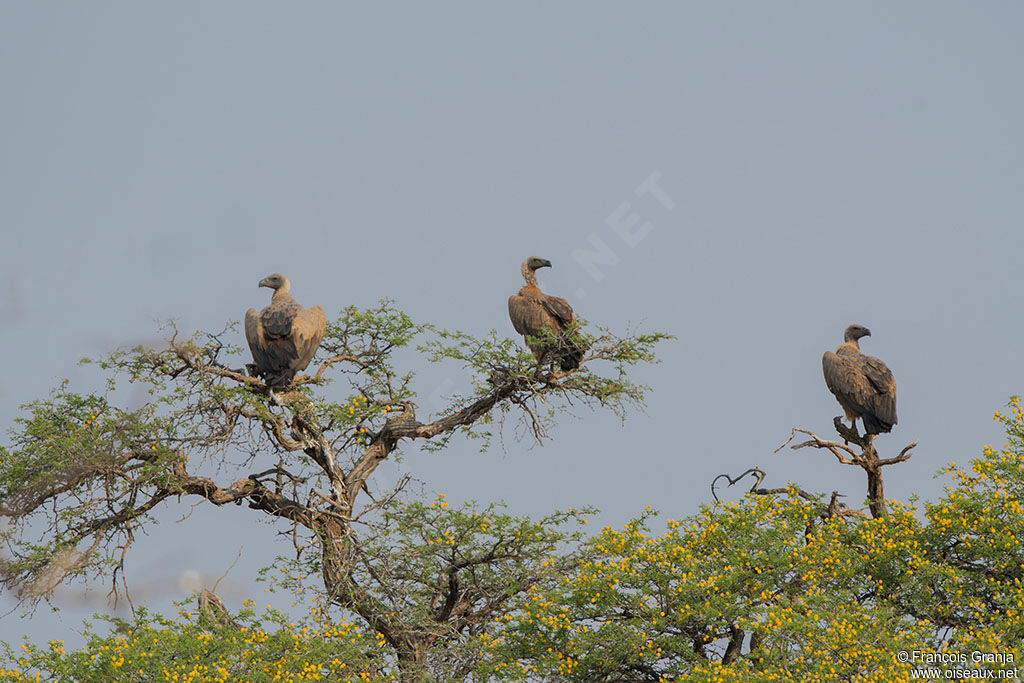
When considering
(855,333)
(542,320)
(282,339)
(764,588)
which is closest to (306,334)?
(282,339)

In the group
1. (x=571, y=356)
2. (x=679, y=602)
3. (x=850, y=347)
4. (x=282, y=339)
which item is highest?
(x=850, y=347)

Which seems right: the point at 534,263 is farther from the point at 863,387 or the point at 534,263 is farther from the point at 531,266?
the point at 863,387

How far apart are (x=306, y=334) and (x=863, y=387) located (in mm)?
8066

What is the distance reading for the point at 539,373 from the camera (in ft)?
53.1

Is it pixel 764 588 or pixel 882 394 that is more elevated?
pixel 882 394

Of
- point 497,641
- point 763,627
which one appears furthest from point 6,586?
point 763,627

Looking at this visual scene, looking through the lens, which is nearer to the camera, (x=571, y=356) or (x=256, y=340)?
(x=256, y=340)

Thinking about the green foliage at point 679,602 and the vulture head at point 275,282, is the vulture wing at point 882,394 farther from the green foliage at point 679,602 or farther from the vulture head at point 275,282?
the vulture head at point 275,282

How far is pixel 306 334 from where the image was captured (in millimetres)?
15898

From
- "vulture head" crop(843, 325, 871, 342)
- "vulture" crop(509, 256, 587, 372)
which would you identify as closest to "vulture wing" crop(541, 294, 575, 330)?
"vulture" crop(509, 256, 587, 372)

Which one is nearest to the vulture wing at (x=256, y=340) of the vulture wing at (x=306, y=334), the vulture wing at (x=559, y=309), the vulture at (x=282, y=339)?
the vulture at (x=282, y=339)

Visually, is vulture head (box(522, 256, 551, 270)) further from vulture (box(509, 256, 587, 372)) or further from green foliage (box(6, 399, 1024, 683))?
green foliage (box(6, 399, 1024, 683))

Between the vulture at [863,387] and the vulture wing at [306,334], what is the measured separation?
768cm

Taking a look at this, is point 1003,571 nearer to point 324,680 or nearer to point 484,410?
point 484,410
